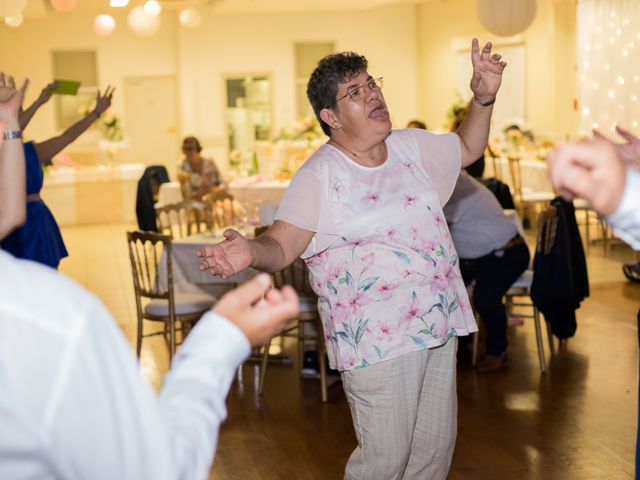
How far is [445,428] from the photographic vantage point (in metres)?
2.85

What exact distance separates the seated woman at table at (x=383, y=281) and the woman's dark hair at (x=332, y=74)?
3.6 inches

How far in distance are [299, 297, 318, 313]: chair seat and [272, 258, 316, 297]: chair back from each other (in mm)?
94

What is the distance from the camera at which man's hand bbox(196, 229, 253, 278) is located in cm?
245

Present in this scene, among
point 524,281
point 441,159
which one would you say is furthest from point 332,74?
point 524,281

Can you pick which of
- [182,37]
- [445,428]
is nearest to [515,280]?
[445,428]

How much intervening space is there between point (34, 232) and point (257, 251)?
274 cm

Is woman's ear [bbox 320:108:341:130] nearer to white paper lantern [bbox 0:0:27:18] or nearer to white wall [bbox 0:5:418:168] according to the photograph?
white paper lantern [bbox 0:0:27:18]

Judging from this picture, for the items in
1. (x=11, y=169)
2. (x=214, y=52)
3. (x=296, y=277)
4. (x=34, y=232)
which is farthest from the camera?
(x=214, y=52)

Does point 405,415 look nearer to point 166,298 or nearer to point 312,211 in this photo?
point 312,211

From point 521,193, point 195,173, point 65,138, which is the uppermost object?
point 65,138

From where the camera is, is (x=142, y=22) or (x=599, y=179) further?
(x=142, y=22)

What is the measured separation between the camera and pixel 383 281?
2.76m

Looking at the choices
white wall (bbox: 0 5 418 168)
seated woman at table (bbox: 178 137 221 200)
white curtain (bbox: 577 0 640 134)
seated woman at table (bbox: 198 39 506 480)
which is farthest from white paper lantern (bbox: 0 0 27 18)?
white wall (bbox: 0 5 418 168)

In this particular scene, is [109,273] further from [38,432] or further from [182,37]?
[38,432]
